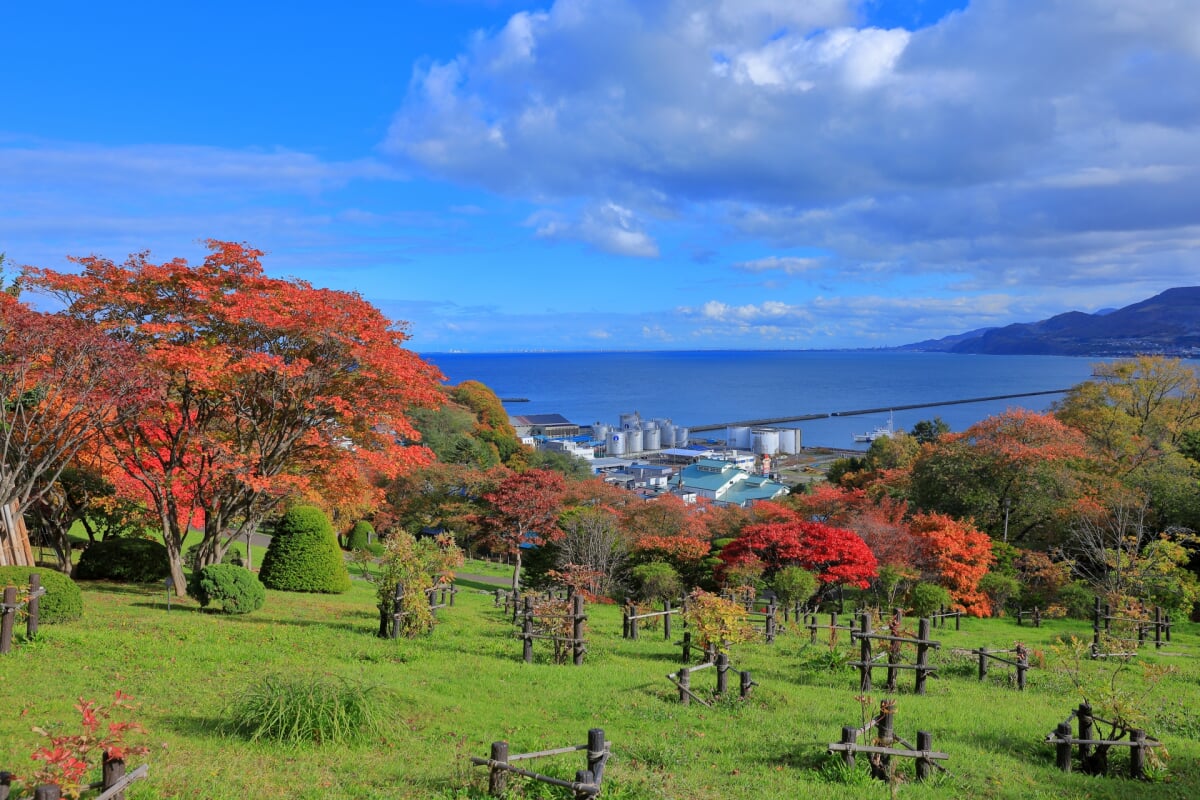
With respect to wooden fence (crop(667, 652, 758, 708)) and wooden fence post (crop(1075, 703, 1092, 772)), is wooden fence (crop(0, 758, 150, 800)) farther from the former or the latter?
wooden fence post (crop(1075, 703, 1092, 772))

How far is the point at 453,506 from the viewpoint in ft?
116

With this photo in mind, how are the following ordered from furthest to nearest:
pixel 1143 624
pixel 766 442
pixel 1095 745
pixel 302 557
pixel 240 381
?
pixel 766 442, pixel 1143 624, pixel 302 557, pixel 240 381, pixel 1095 745

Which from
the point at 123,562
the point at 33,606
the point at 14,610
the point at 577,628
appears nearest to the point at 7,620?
the point at 14,610

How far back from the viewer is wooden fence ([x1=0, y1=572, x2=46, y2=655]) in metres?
10.0

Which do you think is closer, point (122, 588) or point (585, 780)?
point (585, 780)

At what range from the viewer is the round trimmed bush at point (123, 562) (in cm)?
1764

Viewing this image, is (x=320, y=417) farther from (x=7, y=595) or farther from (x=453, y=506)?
(x=453, y=506)

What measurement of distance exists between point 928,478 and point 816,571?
10.4 metres

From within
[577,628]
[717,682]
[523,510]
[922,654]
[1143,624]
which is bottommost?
[1143,624]

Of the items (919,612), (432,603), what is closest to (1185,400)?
(919,612)

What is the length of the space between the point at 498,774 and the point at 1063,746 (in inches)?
258

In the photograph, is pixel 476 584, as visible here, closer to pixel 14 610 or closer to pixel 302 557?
pixel 302 557

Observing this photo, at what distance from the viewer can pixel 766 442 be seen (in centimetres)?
10375

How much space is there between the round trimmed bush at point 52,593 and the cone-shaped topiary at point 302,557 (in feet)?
21.7
